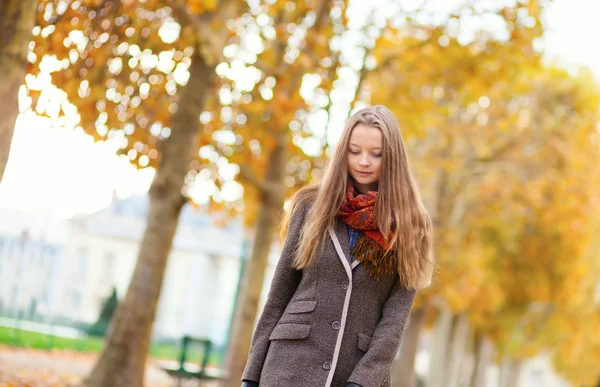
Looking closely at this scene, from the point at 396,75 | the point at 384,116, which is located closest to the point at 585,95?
the point at 396,75

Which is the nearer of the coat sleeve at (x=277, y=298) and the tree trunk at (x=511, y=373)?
the coat sleeve at (x=277, y=298)

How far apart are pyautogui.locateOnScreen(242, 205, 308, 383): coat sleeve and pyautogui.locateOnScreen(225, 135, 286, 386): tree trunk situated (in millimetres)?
11094

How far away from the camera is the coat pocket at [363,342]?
4062mm

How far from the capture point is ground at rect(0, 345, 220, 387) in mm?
13055

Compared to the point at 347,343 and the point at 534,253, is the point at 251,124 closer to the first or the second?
the point at 347,343

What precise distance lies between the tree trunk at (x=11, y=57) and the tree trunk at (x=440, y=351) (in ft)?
65.8

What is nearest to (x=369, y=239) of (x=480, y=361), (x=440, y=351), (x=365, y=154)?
(x=365, y=154)

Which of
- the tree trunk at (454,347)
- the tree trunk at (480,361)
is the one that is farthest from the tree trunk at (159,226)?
the tree trunk at (480,361)

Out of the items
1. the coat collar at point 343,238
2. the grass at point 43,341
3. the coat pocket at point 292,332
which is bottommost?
the grass at point 43,341

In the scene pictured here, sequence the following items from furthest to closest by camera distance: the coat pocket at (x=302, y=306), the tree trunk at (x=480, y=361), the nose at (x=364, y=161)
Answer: the tree trunk at (x=480, y=361) < the nose at (x=364, y=161) < the coat pocket at (x=302, y=306)

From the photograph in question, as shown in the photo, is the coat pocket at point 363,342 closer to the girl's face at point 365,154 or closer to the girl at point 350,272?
the girl at point 350,272

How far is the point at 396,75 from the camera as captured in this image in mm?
18156

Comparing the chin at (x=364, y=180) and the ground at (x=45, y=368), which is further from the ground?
the chin at (x=364, y=180)

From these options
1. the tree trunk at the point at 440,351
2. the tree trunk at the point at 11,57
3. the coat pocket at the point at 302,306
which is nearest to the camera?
the coat pocket at the point at 302,306
